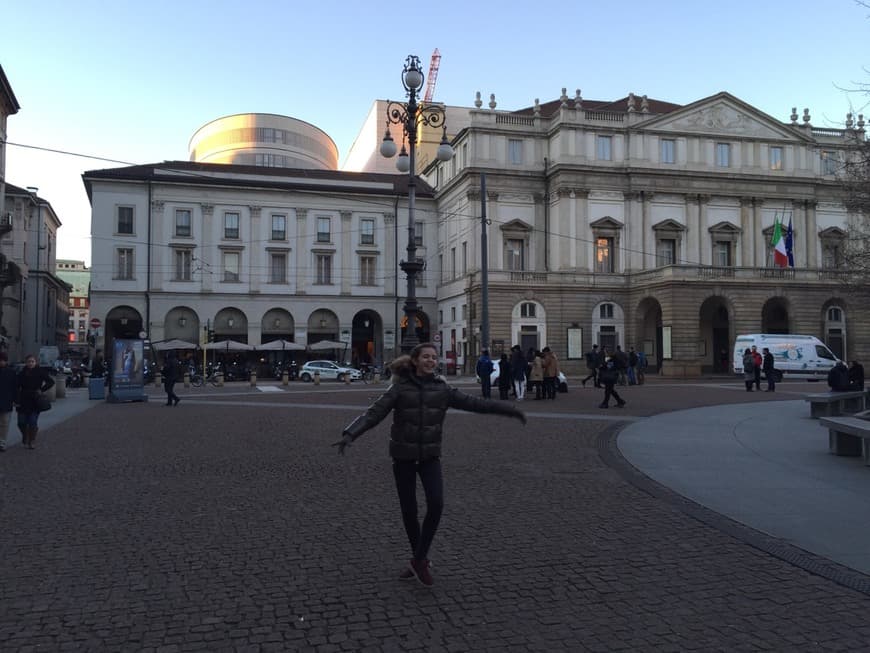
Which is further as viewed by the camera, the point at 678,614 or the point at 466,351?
the point at 466,351

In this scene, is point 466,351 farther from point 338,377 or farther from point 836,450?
point 836,450

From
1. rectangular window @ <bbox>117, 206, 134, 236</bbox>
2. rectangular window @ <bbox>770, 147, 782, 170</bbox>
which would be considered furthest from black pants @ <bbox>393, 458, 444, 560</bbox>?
rectangular window @ <bbox>770, 147, 782, 170</bbox>

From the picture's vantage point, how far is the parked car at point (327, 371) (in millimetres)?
43094

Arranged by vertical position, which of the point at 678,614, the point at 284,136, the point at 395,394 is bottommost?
the point at 678,614

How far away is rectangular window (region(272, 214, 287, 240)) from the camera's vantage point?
54.5m

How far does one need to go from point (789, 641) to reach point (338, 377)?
130 feet

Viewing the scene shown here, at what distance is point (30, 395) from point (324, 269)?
42.9 metres

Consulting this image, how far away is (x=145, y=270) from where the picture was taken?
51.8m

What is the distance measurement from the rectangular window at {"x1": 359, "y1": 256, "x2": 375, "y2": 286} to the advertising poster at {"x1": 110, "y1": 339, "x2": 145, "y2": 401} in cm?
3080

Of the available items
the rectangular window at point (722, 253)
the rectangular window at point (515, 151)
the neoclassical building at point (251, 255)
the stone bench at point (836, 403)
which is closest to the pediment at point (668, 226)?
the rectangular window at point (722, 253)

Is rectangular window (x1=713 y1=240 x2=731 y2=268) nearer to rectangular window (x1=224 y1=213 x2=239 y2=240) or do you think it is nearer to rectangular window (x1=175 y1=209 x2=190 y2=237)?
rectangular window (x1=224 y1=213 x2=239 y2=240)

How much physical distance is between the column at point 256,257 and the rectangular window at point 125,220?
833 centimetres

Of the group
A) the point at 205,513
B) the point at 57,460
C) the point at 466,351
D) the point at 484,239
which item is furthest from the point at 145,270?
the point at 205,513

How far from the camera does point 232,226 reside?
53.8 m
